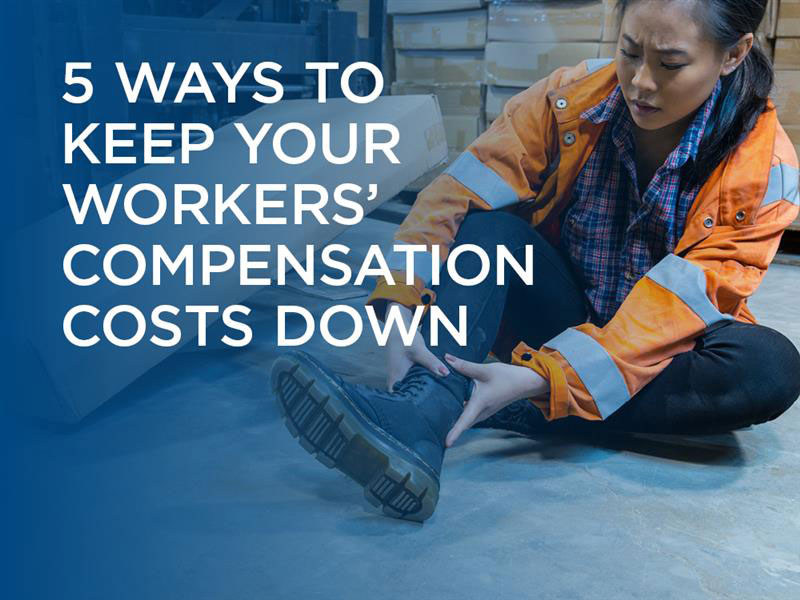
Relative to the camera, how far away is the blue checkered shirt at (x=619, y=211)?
52.6 inches

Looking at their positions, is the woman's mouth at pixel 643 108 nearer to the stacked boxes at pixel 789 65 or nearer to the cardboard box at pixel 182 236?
the cardboard box at pixel 182 236

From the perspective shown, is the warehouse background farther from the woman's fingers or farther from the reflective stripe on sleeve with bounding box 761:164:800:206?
the reflective stripe on sleeve with bounding box 761:164:800:206

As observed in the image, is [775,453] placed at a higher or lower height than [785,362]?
lower

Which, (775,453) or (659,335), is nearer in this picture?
(659,335)

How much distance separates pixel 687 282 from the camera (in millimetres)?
1249

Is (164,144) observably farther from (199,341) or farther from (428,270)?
(428,270)

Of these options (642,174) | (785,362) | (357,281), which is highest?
(642,174)

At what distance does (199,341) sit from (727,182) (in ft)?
3.64

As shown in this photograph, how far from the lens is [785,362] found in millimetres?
1312

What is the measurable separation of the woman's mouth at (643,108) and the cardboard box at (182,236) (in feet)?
2.93

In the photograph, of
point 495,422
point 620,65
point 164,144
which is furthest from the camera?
point 164,144

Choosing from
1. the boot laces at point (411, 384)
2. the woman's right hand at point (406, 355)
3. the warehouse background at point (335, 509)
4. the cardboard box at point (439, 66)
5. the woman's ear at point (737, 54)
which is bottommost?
the warehouse background at point (335, 509)

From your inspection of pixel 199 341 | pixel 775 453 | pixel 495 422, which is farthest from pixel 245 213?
pixel 775 453

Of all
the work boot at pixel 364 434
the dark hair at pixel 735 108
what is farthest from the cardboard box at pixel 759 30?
the work boot at pixel 364 434
